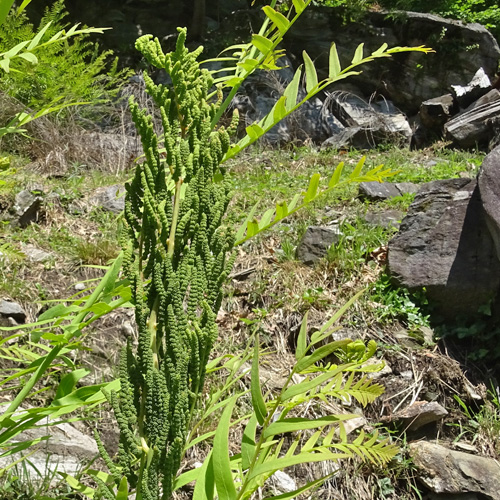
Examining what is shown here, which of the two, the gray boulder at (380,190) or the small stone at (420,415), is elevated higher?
the gray boulder at (380,190)

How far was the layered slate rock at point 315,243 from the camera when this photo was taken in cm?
353

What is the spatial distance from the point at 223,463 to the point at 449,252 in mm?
2871

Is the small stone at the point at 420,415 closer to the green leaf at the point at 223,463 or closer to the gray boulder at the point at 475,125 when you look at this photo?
the green leaf at the point at 223,463

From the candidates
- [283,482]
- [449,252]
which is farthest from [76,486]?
[449,252]

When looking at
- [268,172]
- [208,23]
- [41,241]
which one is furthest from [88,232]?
[208,23]

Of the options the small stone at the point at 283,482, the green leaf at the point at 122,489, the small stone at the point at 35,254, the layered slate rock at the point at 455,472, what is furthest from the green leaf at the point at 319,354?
the small stone at the point at 35,254

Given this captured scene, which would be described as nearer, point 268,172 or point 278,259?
point 278,259

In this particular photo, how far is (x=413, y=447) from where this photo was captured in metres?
2.52

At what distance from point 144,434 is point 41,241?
3.14 metres

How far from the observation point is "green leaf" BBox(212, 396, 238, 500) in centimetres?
64

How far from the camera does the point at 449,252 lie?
3209 mm

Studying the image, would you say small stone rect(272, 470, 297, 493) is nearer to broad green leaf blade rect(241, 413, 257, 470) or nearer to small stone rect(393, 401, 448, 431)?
small stone rect(393, 401, 448, 431)

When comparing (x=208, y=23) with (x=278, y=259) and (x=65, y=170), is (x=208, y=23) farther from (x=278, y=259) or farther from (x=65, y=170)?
(x=278, y=259)

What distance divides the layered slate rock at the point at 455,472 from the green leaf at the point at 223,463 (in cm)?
209
